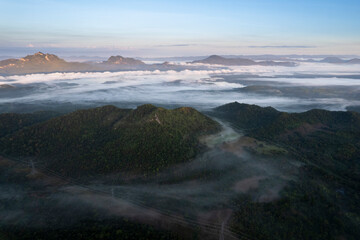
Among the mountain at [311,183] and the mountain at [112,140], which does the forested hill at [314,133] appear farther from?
the mountain at [112,140]

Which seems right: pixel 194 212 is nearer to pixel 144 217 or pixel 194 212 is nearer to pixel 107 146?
pixel 144 217

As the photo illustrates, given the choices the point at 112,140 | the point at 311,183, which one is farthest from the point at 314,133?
the point at 112,140

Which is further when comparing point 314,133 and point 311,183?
point 314,133

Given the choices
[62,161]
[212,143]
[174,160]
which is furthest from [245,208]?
[62,161]

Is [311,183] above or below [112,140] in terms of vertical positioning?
below

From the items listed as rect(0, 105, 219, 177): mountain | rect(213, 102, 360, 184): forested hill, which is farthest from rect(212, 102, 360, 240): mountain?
rect(0, 105, 219, 177): mountain

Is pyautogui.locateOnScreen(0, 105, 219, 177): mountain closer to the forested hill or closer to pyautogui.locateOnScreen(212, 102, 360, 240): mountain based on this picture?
the forested hill

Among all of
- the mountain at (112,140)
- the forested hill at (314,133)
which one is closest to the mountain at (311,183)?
the forested hill at (314,133)

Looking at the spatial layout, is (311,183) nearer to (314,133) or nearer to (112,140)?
(314,133)
